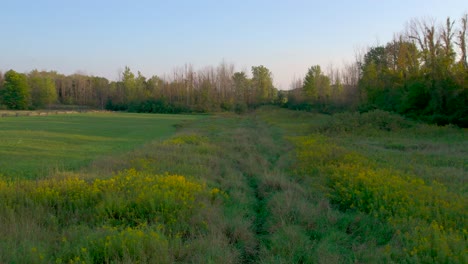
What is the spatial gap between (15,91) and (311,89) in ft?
255

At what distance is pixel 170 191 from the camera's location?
805cm

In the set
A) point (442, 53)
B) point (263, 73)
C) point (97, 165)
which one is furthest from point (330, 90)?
point (97, 165)

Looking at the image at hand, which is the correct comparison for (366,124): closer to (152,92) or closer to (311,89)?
(311,89)

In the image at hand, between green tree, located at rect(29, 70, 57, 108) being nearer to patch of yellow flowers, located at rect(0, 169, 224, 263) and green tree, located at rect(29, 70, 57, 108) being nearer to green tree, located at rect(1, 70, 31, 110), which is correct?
green tree, located at rect(1, 70, 31, 110)

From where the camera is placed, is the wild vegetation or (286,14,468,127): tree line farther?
(286,14,468,127): tree line

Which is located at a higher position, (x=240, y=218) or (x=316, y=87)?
(x=316, y=87)

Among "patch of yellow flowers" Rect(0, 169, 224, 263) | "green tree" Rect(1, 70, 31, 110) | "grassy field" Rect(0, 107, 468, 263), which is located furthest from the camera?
"green tree" Rect(1, 70, 31, 110)

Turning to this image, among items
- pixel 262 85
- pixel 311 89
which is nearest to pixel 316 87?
pixel 311 89

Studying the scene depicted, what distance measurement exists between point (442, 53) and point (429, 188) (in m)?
34.4

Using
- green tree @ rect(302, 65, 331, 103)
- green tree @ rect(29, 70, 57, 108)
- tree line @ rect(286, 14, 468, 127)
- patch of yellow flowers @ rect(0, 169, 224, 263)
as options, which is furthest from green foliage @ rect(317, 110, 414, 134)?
green tree @ rect(29, 70, 57, 108)

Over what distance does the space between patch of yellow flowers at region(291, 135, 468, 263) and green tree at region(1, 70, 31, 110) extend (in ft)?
348

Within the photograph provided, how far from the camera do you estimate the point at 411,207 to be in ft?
24.3

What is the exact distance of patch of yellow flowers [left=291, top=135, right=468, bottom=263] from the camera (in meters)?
5.49

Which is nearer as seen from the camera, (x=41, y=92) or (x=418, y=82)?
(x=418, y=82)
